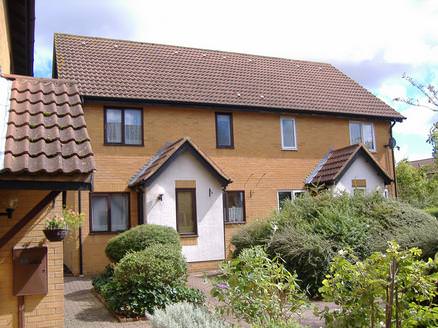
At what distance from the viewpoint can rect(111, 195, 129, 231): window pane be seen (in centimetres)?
1678

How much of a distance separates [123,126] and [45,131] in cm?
1163

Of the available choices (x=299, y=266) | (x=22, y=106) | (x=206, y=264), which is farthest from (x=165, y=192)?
(x=22, y=106)

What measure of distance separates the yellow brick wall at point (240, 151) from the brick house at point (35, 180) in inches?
380

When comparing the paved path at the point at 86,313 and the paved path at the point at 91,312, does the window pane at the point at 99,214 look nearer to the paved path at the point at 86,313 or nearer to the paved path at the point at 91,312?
the paved path at the point at 91,312

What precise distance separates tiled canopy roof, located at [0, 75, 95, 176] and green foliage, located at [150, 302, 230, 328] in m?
1.88

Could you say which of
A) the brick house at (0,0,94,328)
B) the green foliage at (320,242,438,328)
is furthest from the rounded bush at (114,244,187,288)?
the green foliage at (320,242,438,328)

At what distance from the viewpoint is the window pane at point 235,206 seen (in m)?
18.6

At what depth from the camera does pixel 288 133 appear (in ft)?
66.3

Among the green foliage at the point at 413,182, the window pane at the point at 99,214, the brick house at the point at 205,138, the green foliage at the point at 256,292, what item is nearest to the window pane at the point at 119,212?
the brick house at the point at 205,138

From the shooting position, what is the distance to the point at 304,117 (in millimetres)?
20578

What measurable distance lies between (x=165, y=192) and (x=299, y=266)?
19.8 feet

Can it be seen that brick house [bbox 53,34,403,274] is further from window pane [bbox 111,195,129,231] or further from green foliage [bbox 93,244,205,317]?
green foliage [bbox 93,244,205,317]

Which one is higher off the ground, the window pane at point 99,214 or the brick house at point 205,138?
the brick house at point 205,138

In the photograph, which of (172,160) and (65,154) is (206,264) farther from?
(65,154)
